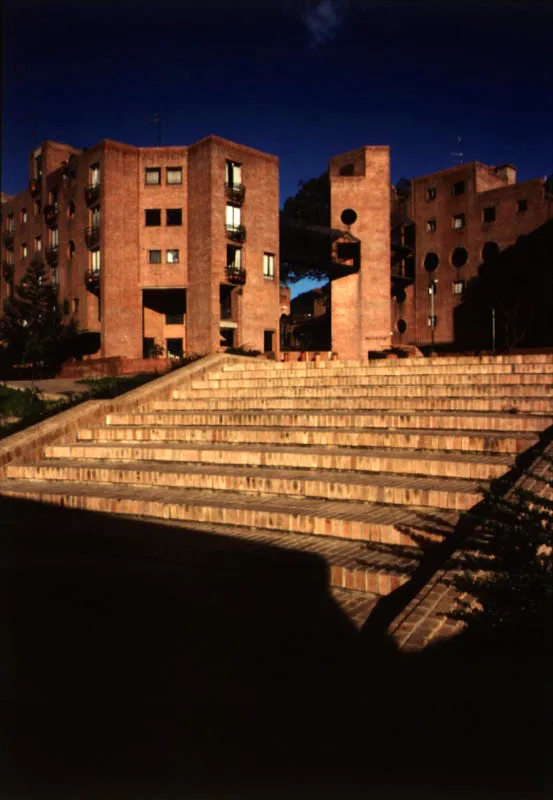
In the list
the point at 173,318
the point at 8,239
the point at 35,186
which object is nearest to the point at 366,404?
the point at 173,318

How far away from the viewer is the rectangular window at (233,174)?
3019 centimetres

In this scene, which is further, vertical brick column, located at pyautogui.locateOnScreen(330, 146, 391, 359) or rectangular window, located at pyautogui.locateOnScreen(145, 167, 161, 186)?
Answer: vertical brick column, located at pyautogui.locateOnScreen(330, 146, 391, 359)

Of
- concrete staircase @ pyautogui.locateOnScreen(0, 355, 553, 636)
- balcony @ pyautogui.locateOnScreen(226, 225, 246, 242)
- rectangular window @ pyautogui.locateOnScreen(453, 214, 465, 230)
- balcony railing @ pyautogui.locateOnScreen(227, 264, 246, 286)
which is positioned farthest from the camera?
rectangular window @ pyautogui.locateOnScreen(453, 214, 465, 230)

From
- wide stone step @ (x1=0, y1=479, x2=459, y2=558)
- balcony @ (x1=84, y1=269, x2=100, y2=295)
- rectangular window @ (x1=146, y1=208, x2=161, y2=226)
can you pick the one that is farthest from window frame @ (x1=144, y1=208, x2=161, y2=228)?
wide stone step @ (x1=0, y1=479, x2=459, y2=558)

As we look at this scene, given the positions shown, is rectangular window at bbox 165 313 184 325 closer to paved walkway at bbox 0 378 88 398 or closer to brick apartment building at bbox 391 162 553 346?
brick apartment building at bbox 391 162 553 346

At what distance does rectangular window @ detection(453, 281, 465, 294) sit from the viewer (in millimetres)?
37906

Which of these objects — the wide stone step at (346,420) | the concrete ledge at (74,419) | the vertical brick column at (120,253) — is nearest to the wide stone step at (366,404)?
the wide stone step at (346,420)

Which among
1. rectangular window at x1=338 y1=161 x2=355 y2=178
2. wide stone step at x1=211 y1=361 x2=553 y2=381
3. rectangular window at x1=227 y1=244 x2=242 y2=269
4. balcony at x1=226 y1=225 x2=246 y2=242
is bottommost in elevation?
wide stone step at x1=211 y1=361 x2=553 y2=381

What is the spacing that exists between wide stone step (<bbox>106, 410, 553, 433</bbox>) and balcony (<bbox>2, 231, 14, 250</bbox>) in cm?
3930

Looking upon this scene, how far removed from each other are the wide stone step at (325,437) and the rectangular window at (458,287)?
3371cm

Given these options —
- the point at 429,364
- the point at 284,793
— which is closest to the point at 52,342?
the point at 429,364

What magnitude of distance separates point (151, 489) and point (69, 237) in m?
32.2

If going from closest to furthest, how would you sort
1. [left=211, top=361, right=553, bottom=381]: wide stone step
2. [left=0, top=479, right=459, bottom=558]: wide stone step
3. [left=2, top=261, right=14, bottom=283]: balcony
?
[left=0, top=479, right=459, bottom=558]: wide stone step < [left=211, top=361, right=553, bottom=381]: wide stone step < [left=2, top=261, right=14, bottom=283]: balcony

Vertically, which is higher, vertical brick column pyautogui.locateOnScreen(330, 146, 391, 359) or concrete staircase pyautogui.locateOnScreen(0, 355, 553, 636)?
vertical brick column pyautogui.locateOnScreen(330, 146, 391, 359)
